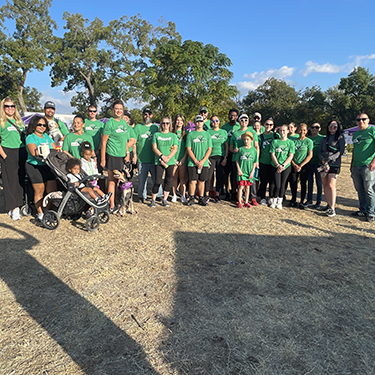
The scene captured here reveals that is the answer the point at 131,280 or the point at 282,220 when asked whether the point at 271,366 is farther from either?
the point at 282,220

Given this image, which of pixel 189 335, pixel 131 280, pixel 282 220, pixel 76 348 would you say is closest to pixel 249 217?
pixel 282 220

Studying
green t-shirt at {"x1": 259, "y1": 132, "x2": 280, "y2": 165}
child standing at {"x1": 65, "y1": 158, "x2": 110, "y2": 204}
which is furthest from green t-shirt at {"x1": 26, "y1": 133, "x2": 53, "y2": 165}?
green t-shirt at {"x1": 259, "y1": 132, "x2": 280, "y2": 165}

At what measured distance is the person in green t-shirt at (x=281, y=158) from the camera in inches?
273

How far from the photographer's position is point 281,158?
275 inches

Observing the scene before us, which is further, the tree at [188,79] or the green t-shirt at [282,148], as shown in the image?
the tree at [188,79]

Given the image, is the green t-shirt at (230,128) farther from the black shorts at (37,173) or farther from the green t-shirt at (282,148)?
the black shorts at (37,173)

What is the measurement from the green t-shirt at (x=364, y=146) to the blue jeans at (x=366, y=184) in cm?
15

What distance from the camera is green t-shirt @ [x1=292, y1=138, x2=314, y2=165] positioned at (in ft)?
23.1

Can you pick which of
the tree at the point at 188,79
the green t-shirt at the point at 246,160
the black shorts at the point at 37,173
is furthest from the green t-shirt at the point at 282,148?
the tree at the point at 188,79

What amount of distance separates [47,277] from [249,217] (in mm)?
4088

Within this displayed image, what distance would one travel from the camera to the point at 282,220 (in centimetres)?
614

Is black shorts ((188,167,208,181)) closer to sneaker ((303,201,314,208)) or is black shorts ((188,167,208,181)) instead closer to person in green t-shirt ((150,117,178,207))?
person in green t-shirt ((150,117,178,207))

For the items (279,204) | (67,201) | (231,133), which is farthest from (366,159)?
(67,201)

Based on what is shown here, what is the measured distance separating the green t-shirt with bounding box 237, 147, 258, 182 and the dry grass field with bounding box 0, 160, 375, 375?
193cm
